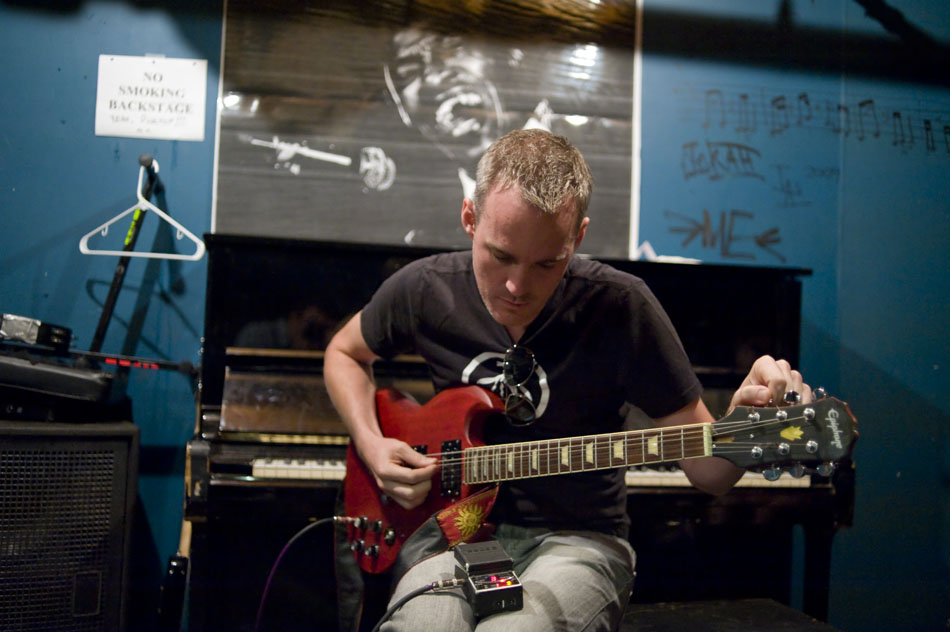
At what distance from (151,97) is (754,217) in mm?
2714

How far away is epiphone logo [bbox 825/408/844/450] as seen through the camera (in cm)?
105

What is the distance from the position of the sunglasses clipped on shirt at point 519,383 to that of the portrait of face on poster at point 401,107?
4.95 feet

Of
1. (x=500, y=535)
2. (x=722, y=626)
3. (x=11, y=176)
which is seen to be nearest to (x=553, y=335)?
(x=500, y=535)

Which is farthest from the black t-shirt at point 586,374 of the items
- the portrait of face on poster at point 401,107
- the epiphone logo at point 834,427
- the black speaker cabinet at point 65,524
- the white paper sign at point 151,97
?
the white paper sign at point 151,97

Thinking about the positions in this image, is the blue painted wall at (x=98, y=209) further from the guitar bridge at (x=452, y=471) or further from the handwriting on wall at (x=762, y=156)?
the handwriting on wall at (x=762, y=156)

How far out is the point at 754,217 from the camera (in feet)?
10.2

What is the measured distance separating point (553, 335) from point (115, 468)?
1533 mm

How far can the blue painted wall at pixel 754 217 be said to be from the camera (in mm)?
2727

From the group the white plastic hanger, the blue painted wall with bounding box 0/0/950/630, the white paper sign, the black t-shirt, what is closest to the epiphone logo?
the black t-shirt

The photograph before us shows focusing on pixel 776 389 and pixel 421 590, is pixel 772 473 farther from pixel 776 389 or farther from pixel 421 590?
pixel 421 590

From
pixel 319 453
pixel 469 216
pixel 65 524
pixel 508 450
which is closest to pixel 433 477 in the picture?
pixel 508 450

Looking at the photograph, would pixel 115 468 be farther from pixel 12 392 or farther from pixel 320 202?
pixel 320 202

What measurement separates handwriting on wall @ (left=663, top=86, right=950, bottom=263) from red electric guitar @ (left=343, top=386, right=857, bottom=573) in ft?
6.16

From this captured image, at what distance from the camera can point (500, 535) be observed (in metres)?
1.50
